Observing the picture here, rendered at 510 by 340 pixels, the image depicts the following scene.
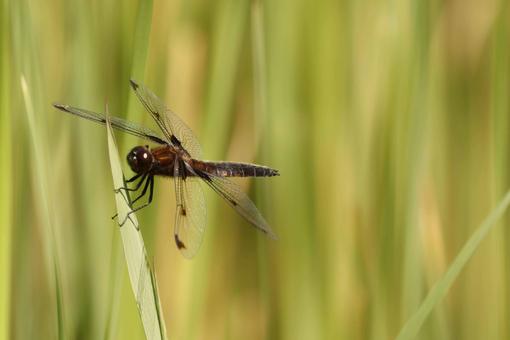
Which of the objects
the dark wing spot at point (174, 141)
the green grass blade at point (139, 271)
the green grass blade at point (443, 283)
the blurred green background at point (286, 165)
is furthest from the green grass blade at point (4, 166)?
the green grass blade at point (443, 283)

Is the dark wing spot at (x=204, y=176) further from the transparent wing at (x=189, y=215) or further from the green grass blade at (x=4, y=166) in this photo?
the green grass blade at (x=4, y=166)

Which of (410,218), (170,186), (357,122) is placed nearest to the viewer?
(410,218)

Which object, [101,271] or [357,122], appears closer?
[101,271]

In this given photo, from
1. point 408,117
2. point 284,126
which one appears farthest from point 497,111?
point 284,126

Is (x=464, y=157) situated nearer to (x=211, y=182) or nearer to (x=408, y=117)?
(x=408, y=117)

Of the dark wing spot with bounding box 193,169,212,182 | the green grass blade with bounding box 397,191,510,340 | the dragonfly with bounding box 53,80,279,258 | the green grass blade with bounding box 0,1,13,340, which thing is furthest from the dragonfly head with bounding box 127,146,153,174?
the green grass blade with bounding box 397,191,510,340

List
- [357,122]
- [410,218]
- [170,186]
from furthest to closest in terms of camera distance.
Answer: [170,186], [357,122], [410,218]

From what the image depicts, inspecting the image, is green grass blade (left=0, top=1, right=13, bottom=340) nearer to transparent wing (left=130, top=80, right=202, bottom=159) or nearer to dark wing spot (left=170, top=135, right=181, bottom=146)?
transparent wing (left=130, top=80, right=202, bottom=159)

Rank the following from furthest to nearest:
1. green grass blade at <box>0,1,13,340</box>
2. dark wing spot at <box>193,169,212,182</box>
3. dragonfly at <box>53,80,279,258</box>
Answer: dark wing spot at <box>193,169,212,182</box> < dragonfly at <box>53,80,279,258</box> < green grass blade at <box>0,1,13,340</box>
